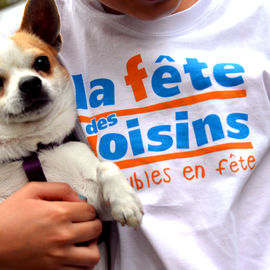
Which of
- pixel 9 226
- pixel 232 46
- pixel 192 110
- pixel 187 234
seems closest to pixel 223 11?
pixel 232 46

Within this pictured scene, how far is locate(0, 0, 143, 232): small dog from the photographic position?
97cm

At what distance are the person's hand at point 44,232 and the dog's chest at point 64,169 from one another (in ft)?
0.32

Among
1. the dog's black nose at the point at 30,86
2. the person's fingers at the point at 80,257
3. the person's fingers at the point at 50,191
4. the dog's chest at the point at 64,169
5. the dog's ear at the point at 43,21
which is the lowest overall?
the person's fingers at the point at 80,257

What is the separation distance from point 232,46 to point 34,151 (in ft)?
2.42

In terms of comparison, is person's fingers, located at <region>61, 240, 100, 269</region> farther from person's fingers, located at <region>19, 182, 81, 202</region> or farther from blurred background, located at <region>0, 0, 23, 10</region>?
blurred background, located at <region>0, 0, 23, 10</region>

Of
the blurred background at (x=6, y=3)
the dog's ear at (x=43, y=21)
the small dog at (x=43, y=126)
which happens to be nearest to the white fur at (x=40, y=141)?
the small dog at (x=43, y=126)

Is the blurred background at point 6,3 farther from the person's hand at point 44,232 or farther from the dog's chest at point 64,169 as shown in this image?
the person's hand at point 44,232

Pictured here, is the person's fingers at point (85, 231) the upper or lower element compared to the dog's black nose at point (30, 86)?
lower

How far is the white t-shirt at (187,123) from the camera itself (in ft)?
2.77

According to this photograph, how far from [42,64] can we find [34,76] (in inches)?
4.3

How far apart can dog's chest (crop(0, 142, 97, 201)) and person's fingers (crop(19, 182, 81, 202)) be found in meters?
0.07

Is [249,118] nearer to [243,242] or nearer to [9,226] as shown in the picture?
[243,242]

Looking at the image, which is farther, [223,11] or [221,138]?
[223,11]

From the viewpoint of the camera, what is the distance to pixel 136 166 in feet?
3.00
